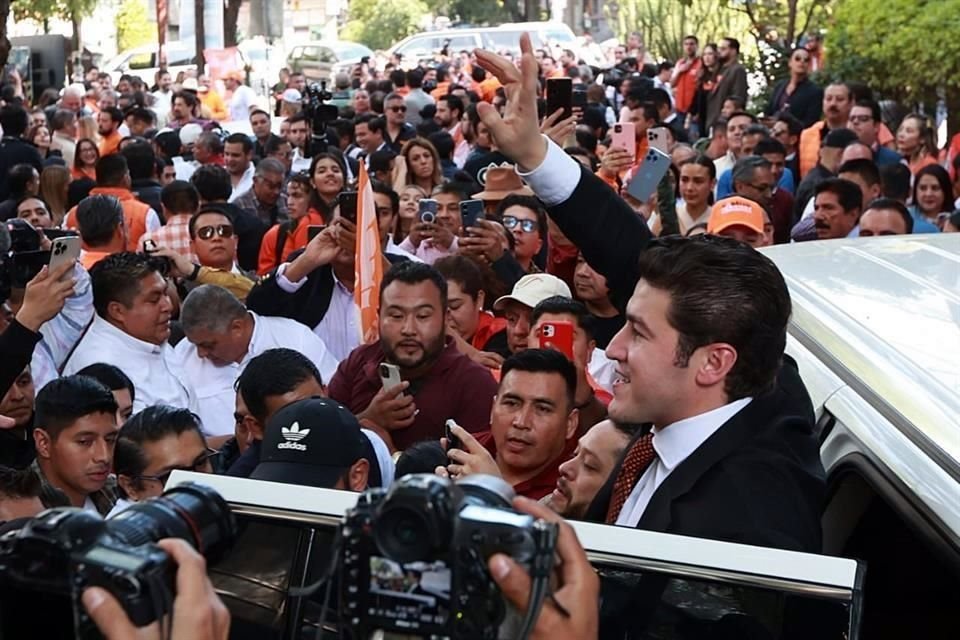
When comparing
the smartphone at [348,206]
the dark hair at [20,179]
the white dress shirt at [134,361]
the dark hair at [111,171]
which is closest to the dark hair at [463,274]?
the smartphone at [348,206]

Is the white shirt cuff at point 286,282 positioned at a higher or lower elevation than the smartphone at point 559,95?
lower

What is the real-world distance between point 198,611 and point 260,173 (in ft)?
33.0

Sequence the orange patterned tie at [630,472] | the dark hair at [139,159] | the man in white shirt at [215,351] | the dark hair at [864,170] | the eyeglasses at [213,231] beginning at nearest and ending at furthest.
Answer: the orange patterned tie at [630,472], the man in white shirt at [215,351], the eyeglasses at [213,231], the dark hair at [864,170], the dark hair at [139,159]

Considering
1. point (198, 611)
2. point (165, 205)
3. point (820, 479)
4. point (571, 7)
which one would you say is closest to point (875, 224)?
point (165, 205)

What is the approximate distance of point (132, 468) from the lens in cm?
476

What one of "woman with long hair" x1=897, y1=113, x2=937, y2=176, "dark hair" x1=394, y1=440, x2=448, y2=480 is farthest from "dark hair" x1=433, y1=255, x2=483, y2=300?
"woman with long hair" x1=897, y1=113, x2=937, y2=176

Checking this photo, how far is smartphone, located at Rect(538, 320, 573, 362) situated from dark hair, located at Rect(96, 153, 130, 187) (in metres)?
5.39

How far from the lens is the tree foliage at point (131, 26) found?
2036 inches

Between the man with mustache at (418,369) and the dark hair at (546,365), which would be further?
the man with mustache at (418,369)

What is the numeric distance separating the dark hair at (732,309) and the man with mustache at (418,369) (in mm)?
2610

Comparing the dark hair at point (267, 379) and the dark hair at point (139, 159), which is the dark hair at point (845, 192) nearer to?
the dark hair at point (267, 379)

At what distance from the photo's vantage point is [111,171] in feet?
34.1

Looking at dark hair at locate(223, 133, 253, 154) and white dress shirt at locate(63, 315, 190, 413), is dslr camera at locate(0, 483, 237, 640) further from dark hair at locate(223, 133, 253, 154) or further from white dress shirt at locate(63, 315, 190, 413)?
dark hair at locate(223, 133, 253, 154)

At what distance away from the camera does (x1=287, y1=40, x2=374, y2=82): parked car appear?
116ft
